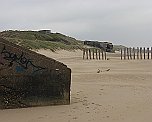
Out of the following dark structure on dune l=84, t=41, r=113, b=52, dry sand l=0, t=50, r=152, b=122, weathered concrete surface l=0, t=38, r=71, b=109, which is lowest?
dry sand l=0, t=50, r=152, b=122

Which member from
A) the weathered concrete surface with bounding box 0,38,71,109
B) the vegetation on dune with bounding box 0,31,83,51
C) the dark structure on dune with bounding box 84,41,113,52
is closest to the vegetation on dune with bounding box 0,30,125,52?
the vegetation on dune with bounding box 0,31,83,51

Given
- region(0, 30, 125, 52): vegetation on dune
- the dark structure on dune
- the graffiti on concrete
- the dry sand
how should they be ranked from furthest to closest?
the dark structure on dune < region(0, 30, 125, 52): vegetation on dune < the graffiti on concrete < the dry sand

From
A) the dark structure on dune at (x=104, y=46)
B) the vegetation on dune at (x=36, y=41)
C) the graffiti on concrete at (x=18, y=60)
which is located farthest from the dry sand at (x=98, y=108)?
the dark structure on dune at (x=104, y=46)

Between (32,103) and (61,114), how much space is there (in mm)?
985

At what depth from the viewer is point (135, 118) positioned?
20.0 ft

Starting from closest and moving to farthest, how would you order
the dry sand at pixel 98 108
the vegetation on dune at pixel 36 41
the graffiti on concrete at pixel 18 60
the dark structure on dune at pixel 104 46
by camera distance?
the dry sand at pixel 98 108
the graffiti on concrete at pixel 18 60
the vegetation on dune at pixel 36 41
the dark structure on dune at pixel 104 46

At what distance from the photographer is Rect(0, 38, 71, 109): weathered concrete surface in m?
7.08

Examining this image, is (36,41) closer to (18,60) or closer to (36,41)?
(36,41)

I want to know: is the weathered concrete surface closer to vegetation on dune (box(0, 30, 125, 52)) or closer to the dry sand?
the dry sand

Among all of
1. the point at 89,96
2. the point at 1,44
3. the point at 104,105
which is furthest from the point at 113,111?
the point at 1,44

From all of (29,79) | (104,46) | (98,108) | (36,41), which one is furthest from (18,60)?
(104,46)

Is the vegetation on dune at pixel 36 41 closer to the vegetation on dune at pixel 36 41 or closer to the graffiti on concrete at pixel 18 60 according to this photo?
the vegetation on dune at pixel 36 41

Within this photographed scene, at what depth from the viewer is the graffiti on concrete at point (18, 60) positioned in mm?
7074

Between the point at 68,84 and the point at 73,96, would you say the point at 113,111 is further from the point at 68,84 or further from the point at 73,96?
the point at 73,96
